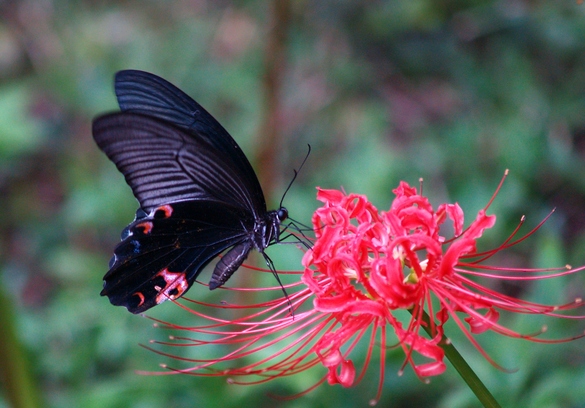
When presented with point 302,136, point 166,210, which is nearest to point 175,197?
point 166,210

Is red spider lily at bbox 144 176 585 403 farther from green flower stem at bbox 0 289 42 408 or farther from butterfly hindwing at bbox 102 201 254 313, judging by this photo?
green flower stem at bbox 0 289 42 408

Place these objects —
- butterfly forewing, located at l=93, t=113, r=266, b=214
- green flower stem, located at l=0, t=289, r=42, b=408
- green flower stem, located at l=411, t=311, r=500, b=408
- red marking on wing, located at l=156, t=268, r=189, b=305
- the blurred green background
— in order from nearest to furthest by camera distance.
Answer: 1. green flower stem, located at l=411, t=311, r=500, b=408
2. butterfly forewing, located at l=93, t=113, r=266, b=214
3. red marking on wing, located at l=156, t=268, r=189, b=305
4. green flower stem, located at l=0, t=289, r=42, b=408
5. the blurred green background

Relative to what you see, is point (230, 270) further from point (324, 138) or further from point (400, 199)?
point (324, 138)

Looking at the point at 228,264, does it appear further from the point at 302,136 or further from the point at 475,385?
the point at 302,136

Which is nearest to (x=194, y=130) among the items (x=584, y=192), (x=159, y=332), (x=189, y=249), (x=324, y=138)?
(x=189, y=249)

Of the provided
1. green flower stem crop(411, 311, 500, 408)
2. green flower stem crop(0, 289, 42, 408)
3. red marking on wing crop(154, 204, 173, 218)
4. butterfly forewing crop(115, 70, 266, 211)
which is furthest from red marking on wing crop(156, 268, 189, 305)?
green flower stem crop(411, 311, 500, 408)

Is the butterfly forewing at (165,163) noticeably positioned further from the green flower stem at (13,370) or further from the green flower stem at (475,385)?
the green flower stem at (475,385)
